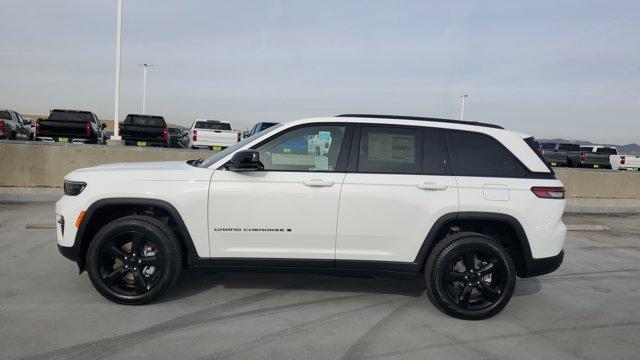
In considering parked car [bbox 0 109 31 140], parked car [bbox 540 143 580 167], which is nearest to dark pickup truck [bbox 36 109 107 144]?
parked car [bbox 0 109 31 140]

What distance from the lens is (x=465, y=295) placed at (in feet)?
15.8

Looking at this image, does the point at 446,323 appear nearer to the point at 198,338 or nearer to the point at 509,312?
the point at 509,312

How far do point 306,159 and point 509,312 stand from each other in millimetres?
2488

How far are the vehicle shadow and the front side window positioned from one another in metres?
1.43

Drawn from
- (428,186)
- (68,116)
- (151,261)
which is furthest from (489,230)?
(68,116)

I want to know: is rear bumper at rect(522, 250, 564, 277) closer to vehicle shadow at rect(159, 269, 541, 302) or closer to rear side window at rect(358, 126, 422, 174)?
vehicle shadow at rect(159, 269, 541, 302)

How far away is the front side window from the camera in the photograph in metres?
4.86

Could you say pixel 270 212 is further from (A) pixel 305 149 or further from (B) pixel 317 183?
(A) pixel 305 149

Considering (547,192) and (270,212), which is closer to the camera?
(270,212)

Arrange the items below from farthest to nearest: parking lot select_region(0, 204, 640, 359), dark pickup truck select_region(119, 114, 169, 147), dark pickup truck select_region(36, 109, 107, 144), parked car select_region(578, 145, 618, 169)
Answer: parked car select_region(578, 145, 618, 169)
dark pickup truck select_region(119, 114, 169, 147)
dark pickup truck select_region(36, 109, 107, 144)
parking lot select_region(0, 204, 640, 359)

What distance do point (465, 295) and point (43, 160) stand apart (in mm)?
9638

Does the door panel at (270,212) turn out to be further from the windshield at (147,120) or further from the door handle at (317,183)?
the windshield at (147,120)

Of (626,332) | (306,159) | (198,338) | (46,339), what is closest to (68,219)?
(46,339)

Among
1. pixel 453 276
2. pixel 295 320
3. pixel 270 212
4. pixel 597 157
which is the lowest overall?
pixel 295 320
